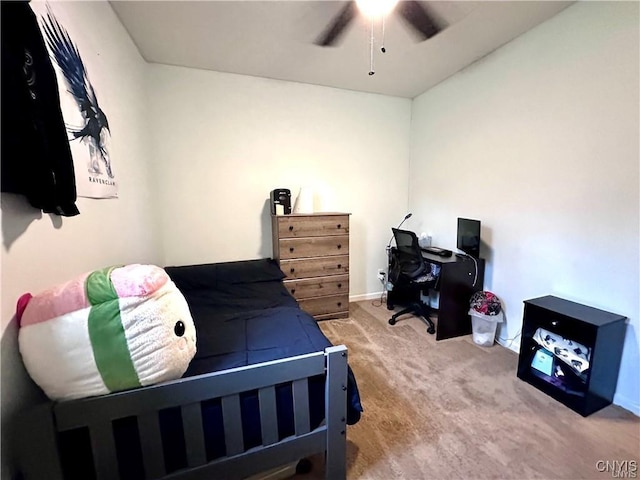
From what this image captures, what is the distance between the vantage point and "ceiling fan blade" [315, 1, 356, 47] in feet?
5.62

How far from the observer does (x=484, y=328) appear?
2.51m

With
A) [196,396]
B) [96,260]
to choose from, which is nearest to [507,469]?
[196,396]

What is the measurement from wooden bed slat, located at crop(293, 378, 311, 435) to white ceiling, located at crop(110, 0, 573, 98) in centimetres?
215

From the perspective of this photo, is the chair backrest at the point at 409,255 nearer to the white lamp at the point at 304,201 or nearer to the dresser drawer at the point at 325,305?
the dresser drawer at the point at 325,305

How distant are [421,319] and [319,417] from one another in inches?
84.7

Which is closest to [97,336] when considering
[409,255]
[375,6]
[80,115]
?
[80,115]

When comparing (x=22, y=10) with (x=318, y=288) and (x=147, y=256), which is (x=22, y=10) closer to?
(x=147, y=256)

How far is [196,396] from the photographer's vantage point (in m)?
0.98

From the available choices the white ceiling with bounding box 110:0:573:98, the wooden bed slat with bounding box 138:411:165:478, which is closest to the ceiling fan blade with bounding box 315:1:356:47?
the white ceiling with bounding box 110:0:573:98

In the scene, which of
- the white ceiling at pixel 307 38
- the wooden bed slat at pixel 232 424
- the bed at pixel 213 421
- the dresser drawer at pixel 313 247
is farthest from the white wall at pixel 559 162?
the wooden bed slat at pixel 232 424

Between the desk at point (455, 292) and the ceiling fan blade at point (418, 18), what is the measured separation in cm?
177

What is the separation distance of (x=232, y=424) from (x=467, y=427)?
4.41 ft

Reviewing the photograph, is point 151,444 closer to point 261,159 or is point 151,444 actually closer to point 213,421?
point 213,421

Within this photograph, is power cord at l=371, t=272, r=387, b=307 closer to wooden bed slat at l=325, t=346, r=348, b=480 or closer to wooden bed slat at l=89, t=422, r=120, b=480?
wooden bed slat at l=325, t=346, r=348, b=480
